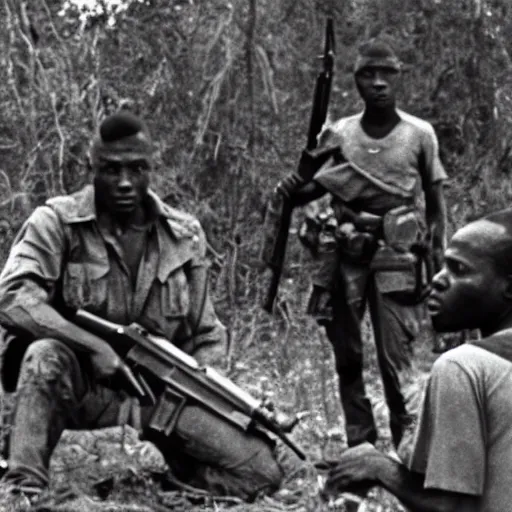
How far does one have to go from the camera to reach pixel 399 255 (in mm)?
9797

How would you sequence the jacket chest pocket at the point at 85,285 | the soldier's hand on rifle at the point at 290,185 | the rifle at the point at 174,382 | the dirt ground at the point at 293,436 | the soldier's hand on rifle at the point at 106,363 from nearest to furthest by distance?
the soldier's hand on rifle at the point at 106,363 < the dirt ground at the point at 293,436 < the rifle at the point at 174,382 < the jacket chest pocket at the point at 85,285 < the soldier's hand on rifle at the point at 290,185

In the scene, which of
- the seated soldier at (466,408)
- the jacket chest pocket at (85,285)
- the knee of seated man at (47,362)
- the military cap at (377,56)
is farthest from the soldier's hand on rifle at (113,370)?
the seated soldier at (466,408)

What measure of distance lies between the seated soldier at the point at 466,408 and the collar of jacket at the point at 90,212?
3.68 metres

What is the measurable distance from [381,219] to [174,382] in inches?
70.2

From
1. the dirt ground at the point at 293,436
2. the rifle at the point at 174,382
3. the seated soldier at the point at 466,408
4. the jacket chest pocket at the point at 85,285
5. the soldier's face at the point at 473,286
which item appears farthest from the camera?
the jacket chest pocket at the point at 85,285

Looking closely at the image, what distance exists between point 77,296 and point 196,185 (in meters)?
6.10

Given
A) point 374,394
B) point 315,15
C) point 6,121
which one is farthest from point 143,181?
point 315,15

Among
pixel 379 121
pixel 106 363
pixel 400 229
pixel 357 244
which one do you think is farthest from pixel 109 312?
pixel 379 121

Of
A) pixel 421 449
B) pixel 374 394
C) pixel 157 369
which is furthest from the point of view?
pixel 374 394

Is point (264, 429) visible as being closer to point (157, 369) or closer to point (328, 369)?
point (157, 369)

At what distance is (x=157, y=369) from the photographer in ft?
27.6

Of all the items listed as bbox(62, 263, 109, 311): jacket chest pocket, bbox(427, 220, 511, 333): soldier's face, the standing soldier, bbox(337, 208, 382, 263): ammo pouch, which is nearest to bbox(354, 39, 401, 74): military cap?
the standing soldier

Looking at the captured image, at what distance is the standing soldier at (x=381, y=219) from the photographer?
32.2 ft

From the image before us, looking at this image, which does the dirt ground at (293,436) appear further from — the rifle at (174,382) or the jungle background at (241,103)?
the rifle at (174,382)
